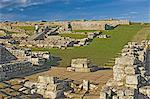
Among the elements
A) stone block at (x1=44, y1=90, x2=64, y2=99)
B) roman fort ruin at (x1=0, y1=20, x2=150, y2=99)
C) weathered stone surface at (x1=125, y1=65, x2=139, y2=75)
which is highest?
weathered stone surface at (x1=125, y1=65, x2=139, y2=75)

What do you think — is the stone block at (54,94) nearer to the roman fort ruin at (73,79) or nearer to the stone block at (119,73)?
the roman fort ruin at (73,79)

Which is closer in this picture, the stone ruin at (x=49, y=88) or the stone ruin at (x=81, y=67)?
the stone ruin at (x=49, y=88)

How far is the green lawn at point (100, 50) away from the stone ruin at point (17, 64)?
134 inches

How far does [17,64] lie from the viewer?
27.5m

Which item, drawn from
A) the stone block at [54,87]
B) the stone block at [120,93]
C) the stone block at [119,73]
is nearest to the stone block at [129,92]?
the stone block at [120,93]

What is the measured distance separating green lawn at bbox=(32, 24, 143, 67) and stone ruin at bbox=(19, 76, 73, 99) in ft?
37.8

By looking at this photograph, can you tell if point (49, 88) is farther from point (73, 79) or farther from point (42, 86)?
point (73, 79)

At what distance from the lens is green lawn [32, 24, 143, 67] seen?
37656 mm

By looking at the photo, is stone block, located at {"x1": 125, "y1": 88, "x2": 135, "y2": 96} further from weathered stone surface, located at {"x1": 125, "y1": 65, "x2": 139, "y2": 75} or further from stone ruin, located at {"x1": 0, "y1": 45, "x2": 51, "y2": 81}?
stone ruin, located at {"x1": 0, "y1": 45, "x2": 51, "y2": 81}

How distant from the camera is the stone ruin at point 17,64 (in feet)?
84.7

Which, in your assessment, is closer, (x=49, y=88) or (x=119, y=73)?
(x=49, y=88)

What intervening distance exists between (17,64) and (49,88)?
708 centimetres

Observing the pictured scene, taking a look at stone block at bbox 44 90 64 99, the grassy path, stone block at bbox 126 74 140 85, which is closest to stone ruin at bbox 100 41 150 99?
stone block at bbox 126 74 140 85

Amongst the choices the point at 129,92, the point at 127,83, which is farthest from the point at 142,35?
the point at 129,92
